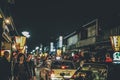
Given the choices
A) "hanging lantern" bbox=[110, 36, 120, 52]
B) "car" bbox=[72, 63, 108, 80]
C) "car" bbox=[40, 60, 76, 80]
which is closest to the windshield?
"car" bbox=[40, 60, 76, 80]

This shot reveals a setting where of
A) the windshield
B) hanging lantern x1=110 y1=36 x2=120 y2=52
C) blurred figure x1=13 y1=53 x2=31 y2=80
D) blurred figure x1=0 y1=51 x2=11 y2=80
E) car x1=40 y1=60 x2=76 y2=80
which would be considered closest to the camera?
→ blurred figure x1=0 y1=51 x2=11 y2=80

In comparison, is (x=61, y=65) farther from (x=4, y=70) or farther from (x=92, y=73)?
(x=4, y=70)

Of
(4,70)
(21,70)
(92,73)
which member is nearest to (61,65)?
(92,73)

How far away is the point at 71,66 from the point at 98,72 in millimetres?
6330

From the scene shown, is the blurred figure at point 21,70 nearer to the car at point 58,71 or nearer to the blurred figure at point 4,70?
the blurred figure at point 4,70

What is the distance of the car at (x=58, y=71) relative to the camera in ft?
57.2

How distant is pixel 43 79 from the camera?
63.6 ft

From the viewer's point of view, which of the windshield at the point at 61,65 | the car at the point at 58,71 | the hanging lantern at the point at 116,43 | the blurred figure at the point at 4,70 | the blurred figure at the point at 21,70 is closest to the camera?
the blurred figure at the point at 4,70

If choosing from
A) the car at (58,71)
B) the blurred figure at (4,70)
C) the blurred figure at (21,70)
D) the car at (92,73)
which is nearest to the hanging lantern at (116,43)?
the car at (58,71)

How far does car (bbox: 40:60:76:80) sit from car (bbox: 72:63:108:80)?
3.65 meters

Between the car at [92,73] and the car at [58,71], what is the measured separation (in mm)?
3653

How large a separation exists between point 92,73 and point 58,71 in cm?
544

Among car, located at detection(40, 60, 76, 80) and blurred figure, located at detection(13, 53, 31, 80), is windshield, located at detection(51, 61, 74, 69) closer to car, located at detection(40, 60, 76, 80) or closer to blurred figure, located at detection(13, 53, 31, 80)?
car, located at detection(40, 60, 76, 80)

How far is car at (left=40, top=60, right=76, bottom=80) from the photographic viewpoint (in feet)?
57.2
